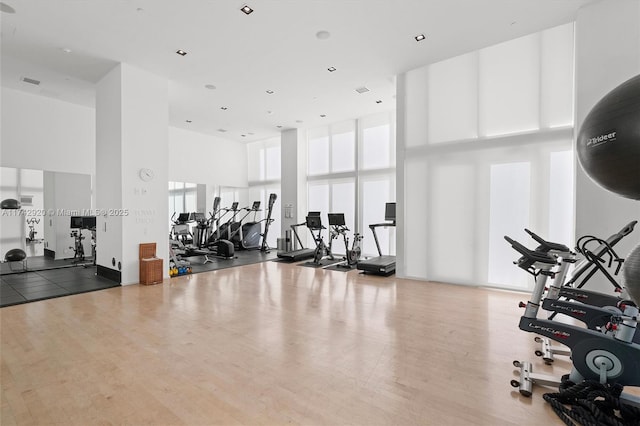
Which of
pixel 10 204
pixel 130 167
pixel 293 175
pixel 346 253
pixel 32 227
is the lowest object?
pixel 346 253

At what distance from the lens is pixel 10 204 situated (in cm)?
648

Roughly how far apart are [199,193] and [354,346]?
357 inches

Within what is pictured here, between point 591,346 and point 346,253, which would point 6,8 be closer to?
point 346,253

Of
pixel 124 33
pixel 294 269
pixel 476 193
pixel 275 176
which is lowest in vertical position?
pixel 294 269

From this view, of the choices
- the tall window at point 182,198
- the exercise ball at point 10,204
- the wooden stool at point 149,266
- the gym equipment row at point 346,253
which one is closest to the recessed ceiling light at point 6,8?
the wooden stool at point 149,266

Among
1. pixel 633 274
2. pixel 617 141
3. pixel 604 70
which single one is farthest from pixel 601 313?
pixel 604 70

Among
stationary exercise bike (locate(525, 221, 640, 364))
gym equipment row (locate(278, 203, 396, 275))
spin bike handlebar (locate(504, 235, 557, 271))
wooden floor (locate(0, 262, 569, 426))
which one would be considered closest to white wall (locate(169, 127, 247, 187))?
gym equipment row (locate(278, 203, 396, 275))

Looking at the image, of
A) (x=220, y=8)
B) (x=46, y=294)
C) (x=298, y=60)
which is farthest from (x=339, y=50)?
(x=46, y=294)

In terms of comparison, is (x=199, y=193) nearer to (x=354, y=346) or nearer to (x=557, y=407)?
(x=354, y=346)

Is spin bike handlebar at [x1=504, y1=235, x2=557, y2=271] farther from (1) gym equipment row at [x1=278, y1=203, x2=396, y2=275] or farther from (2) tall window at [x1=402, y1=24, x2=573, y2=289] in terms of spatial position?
(1) gym equipment row at [x1=278, y1=203, x2=396, y2=275]

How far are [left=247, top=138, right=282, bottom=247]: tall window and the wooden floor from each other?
Result: 660 cm

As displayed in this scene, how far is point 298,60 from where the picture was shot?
540 cm

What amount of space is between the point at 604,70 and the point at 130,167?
7.53 metres

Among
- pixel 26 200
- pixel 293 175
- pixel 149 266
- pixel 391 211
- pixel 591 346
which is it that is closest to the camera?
→ pixel 591 346
